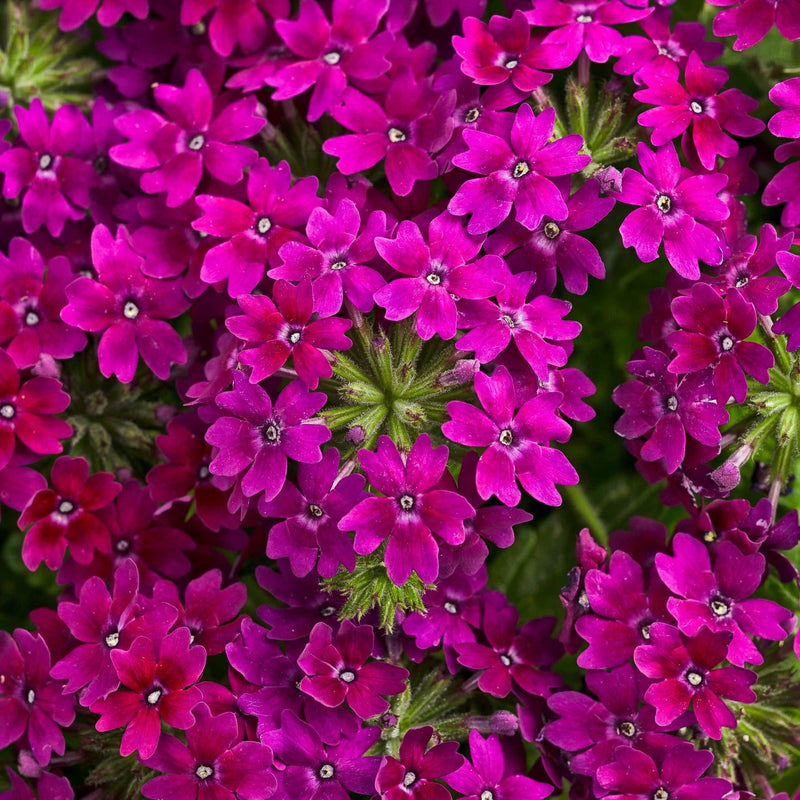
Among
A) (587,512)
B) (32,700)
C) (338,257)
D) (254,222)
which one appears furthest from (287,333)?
(587,512)

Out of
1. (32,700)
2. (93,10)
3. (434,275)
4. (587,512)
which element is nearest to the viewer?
(434,275)

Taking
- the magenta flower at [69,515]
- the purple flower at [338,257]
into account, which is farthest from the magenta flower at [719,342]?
the magenta flower at [69,515]

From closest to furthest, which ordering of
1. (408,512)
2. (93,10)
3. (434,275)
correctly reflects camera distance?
(408,512) → (434,275) → (93,10)

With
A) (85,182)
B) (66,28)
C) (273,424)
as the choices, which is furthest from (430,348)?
(66,28)

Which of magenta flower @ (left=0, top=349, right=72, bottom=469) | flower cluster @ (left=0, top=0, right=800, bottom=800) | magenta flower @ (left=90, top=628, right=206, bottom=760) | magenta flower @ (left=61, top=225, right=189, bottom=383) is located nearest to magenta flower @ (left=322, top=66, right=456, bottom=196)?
flower cluster @ (left=0, top=0, right=800, bottom=800)

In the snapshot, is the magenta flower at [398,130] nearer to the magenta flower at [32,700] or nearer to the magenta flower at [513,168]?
the magenta flower at [513,168]

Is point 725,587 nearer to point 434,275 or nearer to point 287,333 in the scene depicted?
point 434,275
